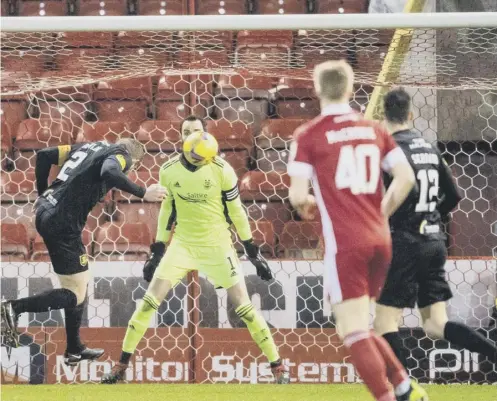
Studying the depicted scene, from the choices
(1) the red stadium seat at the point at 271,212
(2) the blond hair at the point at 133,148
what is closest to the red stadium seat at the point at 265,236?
(1) the red stadium seat at the point at 271,212

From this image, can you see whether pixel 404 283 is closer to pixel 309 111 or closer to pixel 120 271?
pixel 120 271

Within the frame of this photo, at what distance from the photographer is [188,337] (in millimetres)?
7012

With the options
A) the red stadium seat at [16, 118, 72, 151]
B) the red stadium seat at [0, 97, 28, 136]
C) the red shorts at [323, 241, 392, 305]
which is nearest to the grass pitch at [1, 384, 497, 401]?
the red shorts at [323, 241, 392, 305]

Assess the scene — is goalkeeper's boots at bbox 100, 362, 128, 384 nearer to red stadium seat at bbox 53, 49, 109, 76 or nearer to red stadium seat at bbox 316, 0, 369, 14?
red stadium seat at bbox 53, 49, 109, 76

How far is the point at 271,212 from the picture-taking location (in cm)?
793

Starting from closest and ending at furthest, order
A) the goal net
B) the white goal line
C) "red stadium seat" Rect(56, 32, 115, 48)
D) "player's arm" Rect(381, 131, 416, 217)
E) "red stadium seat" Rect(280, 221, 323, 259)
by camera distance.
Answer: "player's arm" Rect(381, 131, 416, 217) < the white goal line < the goal net < "red stadium seat" Rect(56, 32, 115, 48) < "red stadium seat" Rect(280, 221, 323, 259)

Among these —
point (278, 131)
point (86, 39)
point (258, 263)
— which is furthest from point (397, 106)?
point (86, 39)

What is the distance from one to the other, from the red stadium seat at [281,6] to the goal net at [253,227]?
1381mm

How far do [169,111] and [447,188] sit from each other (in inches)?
155

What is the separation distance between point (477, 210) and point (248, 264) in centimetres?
181

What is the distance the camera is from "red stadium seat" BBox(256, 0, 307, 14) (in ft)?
31.2

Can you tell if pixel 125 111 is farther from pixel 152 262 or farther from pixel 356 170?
pixel 356 170

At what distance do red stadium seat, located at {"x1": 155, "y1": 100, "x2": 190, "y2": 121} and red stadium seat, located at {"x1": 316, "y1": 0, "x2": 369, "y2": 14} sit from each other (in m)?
1.69

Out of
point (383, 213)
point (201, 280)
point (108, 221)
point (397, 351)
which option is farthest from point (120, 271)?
point (383, 213)
